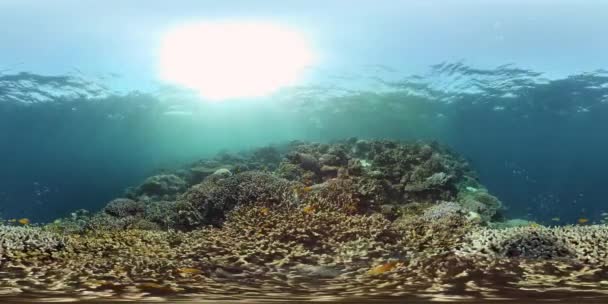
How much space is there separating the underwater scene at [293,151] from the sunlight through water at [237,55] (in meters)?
0.04

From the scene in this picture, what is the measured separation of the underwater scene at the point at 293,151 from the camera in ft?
19.1

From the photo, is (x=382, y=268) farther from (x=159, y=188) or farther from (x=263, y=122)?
(x=263, y=122)

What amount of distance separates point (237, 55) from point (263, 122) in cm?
345

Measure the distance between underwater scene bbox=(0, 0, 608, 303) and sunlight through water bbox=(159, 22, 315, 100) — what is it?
4 centimetres

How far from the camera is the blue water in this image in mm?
11570

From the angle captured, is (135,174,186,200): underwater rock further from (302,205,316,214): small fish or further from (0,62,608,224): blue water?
(302,205,316,214): small fish

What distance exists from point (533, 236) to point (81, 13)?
8.95 metres

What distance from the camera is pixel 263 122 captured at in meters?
13.0

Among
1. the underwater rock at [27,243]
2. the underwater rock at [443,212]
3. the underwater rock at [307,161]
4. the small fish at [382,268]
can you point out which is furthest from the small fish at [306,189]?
the underwater rock at [27,243]

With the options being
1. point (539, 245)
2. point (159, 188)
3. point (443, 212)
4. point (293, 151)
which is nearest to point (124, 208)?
point (159, 188)

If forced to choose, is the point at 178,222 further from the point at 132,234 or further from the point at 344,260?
the point at 344,260

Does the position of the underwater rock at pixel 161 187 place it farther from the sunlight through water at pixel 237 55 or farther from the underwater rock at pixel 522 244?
the underwater rock at pixel 522 244

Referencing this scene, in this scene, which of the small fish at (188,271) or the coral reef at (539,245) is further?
the coral reef at (539,245)

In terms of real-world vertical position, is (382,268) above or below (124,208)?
below
